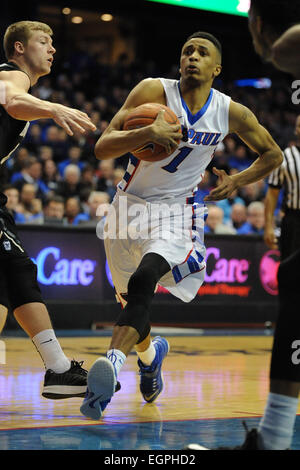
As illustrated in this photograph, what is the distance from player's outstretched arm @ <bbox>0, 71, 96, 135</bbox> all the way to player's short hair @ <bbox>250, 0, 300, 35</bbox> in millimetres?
1204

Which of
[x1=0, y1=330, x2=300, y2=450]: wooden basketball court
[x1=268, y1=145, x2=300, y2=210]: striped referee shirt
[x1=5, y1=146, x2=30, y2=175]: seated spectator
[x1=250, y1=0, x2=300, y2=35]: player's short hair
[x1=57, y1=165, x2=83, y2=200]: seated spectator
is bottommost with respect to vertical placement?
[x1=0, y1=330, x2=300, y2=450]: wooden basketball court

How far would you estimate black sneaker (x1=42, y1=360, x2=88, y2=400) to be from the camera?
14.8ft

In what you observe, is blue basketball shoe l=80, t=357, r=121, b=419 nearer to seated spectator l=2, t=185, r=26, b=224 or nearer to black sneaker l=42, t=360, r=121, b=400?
black sneaker l=42, t=360, r=121, b=400

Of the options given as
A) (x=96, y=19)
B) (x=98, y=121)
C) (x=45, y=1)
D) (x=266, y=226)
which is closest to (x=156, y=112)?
(x=266, y=226)

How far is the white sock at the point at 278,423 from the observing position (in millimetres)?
2891

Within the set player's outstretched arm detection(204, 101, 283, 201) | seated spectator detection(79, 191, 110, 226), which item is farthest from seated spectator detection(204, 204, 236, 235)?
player's outstretched arm detection(204, 101, 283, 201)

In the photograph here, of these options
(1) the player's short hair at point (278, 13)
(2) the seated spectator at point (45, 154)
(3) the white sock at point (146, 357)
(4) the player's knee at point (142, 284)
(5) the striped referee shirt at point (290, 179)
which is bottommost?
(3) the white sock at point (146, 357)

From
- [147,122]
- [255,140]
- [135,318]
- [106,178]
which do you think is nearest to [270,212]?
[255,140]

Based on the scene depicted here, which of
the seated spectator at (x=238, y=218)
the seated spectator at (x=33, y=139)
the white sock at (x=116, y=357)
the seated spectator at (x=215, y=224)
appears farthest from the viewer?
the seated spectator at (x=33, y=139)

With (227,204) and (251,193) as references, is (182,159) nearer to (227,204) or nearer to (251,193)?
(227,204)

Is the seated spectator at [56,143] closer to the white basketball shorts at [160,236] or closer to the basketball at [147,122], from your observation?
the white basketball shorts at [160,236]

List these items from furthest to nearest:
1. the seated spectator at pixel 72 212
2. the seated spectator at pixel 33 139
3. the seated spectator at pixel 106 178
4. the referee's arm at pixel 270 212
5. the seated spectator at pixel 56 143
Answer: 1. the seated spectator at pixel 56 143
2. the seated spectator at pixel 33 139
3. the seated spectator at pixel 106 178
4. the seated spectator at pixel 72 212
5. the referee's arm at pixel 270 212

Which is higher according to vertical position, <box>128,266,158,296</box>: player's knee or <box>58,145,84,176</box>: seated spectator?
<box>58,145,84,176</box>: seated spectator

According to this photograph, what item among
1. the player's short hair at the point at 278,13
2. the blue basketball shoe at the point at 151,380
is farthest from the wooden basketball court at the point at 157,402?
the player's short hair at the point at 278,13
